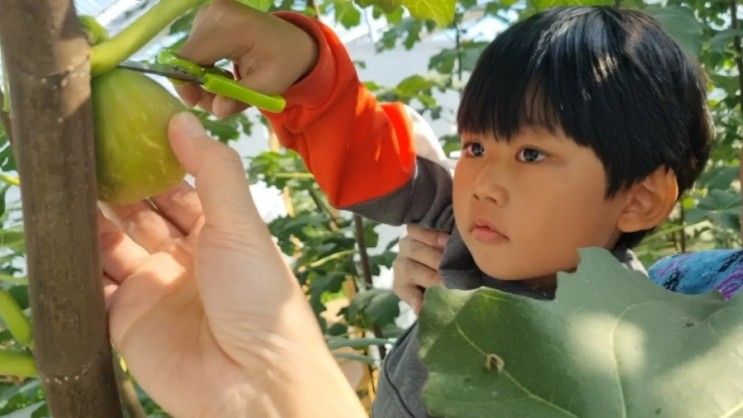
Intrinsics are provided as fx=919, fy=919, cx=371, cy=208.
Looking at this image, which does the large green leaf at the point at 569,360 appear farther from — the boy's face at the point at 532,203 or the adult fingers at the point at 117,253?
the boy's face at the point at 532,203

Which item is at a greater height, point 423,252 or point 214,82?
point 214,82

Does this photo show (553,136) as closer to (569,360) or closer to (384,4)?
(384,4)

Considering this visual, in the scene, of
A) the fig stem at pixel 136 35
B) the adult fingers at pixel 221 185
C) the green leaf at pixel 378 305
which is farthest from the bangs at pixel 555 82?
the green leaf at pixel 378 305

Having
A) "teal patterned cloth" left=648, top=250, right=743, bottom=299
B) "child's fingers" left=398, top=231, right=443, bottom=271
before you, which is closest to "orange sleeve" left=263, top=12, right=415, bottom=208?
"child's fingers" left=398, top=231, right=443, bottom=271

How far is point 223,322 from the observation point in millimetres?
607

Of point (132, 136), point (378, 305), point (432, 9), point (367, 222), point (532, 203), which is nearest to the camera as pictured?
point (132, 136)

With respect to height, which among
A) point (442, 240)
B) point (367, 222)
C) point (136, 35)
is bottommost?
point (367, 222)

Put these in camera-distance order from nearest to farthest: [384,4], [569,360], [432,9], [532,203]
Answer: [569,360] → [384,4] → [432,9] → [532,203]

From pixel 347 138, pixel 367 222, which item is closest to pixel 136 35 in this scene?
pixel 347 138

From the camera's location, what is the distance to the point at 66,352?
45 cm

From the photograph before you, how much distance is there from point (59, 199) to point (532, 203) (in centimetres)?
56

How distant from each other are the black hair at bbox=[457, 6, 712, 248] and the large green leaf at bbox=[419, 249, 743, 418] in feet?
1.61

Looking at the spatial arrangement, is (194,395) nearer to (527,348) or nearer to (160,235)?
(160,235)

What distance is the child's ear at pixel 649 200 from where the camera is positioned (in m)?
0.96
